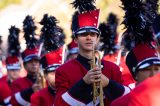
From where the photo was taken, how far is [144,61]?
15.8 ft

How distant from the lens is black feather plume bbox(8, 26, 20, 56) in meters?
10.8

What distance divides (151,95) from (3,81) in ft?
27.5

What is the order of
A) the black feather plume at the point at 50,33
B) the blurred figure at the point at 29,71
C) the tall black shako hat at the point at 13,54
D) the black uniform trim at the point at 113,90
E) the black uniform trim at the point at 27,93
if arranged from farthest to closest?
the tall black shako hat at the point at 13,54 < the blurred figure at the point at 29,71 < the black uniform trim at the point at 27,93 < the black feather plume at the point at 50,33 < the black uniform trim at the point at 113,90

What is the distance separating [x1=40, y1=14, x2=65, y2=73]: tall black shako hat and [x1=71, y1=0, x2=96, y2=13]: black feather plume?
4.45 feet

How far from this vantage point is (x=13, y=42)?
37.5 ft

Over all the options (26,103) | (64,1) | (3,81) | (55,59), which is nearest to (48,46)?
(55,59)

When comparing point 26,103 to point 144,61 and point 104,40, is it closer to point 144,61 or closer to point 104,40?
point 104,40

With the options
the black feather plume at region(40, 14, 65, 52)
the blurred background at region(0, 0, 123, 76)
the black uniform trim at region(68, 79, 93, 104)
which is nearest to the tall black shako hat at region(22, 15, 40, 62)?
the black feather plume at region(40, 14, 65, 52)

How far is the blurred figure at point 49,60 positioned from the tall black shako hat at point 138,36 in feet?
7.49

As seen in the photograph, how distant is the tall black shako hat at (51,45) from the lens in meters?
7.69

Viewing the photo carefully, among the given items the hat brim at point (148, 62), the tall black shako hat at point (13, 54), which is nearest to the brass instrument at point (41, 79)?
the tall black shako hat at point (13, 54)

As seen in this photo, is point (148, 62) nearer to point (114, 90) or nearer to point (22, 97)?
point (114, 90)

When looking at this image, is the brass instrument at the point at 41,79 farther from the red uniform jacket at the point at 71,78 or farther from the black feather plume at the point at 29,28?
the red uniform jacket at the point at 71,78

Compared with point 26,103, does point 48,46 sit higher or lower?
higher
